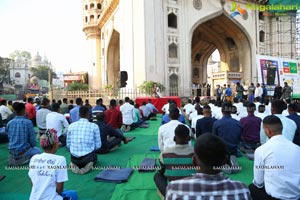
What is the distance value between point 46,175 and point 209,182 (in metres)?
1.80

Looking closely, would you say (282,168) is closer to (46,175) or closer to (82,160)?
(46,175)

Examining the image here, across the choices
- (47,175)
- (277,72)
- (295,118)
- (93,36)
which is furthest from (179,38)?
(47,175)

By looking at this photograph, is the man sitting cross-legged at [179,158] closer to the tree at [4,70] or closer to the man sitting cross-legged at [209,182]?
the man sitting cross-legged at [209,182]

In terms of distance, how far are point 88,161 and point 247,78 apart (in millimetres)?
21508

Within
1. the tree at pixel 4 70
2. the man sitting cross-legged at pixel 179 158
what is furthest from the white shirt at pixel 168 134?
the tree at pixel 4 70

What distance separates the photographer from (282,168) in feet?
7.91

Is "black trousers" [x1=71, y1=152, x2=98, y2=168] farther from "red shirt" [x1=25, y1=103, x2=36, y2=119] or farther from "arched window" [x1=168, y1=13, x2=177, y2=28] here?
"arched window" [x1=168, y1=13, x2=177, y2=28]

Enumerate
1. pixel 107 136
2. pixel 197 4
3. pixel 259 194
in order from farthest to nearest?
pixel 197 4 → pixel 107 136 → pixel 259 194

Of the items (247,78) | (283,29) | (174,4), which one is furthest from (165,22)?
(283,29)

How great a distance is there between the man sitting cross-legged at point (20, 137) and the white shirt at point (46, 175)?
251 cm

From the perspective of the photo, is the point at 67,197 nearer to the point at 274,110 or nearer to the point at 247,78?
the point at 274,110

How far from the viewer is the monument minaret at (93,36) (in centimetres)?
3041

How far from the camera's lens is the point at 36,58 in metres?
79.9

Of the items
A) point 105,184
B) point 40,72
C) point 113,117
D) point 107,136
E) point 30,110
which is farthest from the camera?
point 40,72
